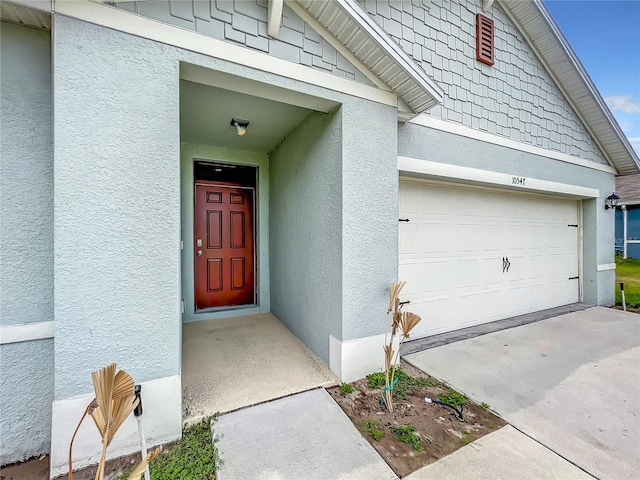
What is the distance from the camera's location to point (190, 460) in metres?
1.75

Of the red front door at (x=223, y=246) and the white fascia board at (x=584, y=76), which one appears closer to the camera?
the white fascia board at (x=584, y=76)

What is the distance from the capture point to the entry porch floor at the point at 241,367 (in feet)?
7.70

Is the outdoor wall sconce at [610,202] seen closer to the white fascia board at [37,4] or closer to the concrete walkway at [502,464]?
the concrete walkway at [502,464]

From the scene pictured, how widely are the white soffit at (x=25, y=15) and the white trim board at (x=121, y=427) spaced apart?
95.1 inches

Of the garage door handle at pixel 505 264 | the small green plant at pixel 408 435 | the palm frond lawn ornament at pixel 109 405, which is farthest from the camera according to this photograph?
the garage door handle at pixel 505 264

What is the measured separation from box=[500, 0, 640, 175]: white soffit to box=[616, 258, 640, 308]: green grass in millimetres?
2902

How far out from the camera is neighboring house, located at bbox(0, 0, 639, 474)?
176cm

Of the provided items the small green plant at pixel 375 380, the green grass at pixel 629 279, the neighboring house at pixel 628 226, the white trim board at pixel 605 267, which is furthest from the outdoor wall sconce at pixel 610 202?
the neighboring house at pixel 628 226

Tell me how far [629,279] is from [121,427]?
13.1m

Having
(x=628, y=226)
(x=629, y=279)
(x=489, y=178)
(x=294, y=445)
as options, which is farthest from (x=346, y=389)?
(x=628, y=226)

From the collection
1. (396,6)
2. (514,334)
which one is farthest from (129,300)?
(514,334)

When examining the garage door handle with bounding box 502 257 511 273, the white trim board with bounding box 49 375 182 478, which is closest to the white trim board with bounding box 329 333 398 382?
the white trim board with bounding box 49 375 182 478

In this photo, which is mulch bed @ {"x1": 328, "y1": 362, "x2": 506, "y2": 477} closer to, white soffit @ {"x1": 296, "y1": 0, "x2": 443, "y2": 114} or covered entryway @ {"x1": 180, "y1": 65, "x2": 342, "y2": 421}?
covered entryway @ {"x1": 180, "y1": 65, "x2": 342, "y2": 421}

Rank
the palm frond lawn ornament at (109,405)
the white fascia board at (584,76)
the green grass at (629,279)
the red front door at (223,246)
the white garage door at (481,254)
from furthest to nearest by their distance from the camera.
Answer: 1. the green grass at (629,279)
2. the red front door at (223,246)
3. the white fascia board at (584,76)
4. the white garage door at (481,254)
5. the palm frond lawn ornament at (109,405)
